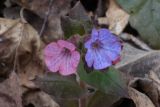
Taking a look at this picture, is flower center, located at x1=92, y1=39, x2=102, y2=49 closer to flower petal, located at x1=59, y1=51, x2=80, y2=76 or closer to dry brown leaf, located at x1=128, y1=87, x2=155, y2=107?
flower petal, located at x1=59, y1=51, x2=80, y2=76

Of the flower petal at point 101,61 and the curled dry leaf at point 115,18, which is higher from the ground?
the flower petal at point 101,61

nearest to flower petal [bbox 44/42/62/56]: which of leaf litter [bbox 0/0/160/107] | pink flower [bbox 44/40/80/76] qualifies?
pink flower [bbox 44/40/80/76]

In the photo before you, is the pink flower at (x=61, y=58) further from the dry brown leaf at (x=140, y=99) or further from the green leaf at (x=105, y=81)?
the dry brown leaf at (x=140, y=99)

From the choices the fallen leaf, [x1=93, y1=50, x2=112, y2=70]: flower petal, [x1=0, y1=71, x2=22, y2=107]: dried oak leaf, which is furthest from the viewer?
[x1=0, y1=71, x2=22, y2=107]: dried oak leaf

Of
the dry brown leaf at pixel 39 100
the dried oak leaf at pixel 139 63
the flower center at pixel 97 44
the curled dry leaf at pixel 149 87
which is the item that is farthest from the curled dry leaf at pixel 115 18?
the flower center at pixel 97 44

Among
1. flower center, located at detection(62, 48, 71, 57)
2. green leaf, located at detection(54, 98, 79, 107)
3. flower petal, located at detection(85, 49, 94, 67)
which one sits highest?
flower petal, located at detection(85, 49, 94, 67)

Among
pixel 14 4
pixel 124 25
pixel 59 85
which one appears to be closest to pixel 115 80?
pixel 59 85
